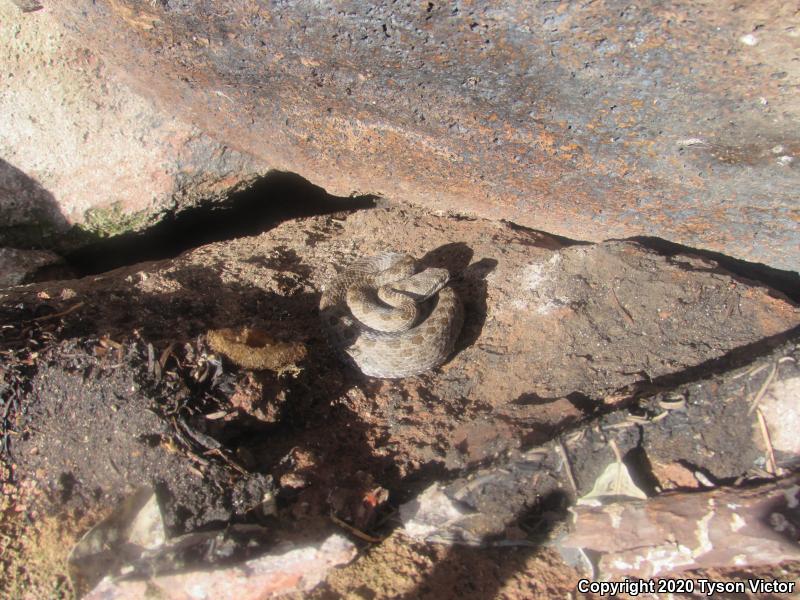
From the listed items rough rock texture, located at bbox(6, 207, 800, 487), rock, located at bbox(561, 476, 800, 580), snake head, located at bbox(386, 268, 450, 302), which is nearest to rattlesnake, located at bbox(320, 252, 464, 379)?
snake head, located at bbox(386, 268, 450, 302)

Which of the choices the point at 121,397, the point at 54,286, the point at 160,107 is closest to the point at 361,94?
the point at 160,107

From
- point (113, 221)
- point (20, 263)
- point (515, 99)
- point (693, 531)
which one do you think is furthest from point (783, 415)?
point (20, 263)

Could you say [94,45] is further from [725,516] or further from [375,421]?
[725,516]

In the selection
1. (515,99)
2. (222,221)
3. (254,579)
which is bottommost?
(222,221)

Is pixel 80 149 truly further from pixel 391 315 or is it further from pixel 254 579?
pixel 254 579

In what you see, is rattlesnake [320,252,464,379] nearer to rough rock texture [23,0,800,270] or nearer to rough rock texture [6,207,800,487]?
rough rock texture [6,207,800,487]

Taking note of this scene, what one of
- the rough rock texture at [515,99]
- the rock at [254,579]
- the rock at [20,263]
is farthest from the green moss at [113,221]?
the rock at [254,579]
